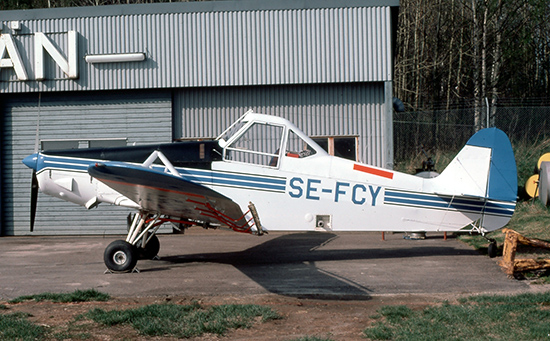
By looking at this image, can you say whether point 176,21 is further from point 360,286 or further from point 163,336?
point 163,336

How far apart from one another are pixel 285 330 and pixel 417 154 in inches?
515

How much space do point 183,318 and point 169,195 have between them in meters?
2.12

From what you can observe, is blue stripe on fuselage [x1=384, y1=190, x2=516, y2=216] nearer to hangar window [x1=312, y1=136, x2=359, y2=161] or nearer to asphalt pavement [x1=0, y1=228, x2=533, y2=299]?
asphalt pavement [x1=0, y1=228, x2=533, y2=299]

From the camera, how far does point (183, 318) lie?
5664 millimetres

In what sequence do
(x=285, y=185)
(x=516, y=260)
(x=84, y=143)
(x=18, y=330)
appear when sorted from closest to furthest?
(x=18, y=330), (x=516, y=260), (x=285, y=185), (x=84, y=143)

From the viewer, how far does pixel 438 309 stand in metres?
5.92

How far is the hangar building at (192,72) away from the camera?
13.8m

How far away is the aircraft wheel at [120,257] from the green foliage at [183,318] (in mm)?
2296

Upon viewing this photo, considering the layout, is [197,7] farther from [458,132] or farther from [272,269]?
[458,132]

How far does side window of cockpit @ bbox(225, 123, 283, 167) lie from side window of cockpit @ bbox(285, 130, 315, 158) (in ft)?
0.50

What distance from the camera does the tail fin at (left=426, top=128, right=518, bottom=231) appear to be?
862 cm

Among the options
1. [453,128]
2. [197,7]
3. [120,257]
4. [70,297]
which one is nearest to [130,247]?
[120,257]

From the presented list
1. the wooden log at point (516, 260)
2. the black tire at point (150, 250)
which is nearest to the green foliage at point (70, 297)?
the black tire at point (150, 250)

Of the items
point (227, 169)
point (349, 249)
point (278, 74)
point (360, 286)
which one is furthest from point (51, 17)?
point (360, 286)
